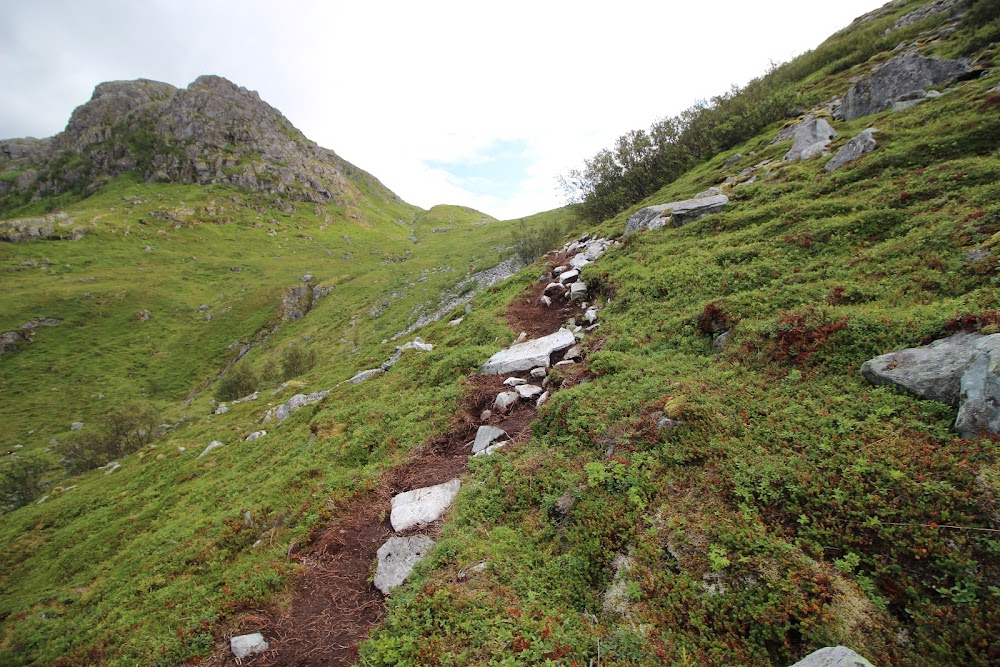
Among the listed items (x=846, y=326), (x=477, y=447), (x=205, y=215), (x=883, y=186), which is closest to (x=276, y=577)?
(x=477, y=447)

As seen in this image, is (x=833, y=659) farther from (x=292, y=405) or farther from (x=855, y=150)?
(x=292, y=405)

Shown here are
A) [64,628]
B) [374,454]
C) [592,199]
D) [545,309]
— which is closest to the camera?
[64,628]

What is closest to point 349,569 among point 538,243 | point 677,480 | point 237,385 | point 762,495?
point 677,480

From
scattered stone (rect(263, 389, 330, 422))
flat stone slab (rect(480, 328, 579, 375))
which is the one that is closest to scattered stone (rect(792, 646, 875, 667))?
flat stone slab (rect(480, 328, 579, 375))

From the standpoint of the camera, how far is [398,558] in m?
9.02

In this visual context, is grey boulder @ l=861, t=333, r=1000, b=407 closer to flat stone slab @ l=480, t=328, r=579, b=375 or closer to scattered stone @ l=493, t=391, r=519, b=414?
scattered stone @ l=493, t=391, r=519, b=414

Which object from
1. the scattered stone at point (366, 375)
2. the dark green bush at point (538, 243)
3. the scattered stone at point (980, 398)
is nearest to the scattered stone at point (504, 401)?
the scattered stone at point (980, 398)

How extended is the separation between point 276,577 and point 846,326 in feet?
50.7

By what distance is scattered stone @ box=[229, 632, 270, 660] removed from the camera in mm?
8031

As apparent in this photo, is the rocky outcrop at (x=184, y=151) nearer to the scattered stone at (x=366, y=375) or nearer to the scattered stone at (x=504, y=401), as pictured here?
the scattered stone at (x=366, y=375)

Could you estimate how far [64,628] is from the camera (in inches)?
480

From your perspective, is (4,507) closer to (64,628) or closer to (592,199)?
(64,628)

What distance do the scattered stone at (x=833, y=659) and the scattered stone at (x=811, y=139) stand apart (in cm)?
2782

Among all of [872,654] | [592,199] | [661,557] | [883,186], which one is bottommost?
[872,654]
